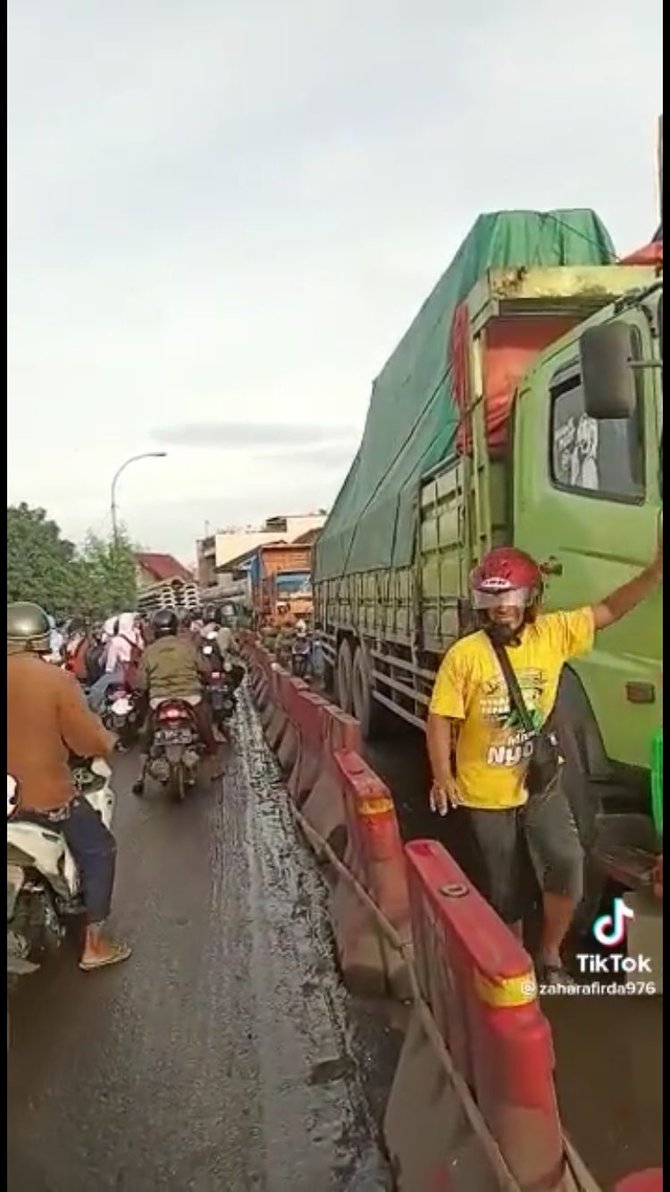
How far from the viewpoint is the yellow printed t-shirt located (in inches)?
160

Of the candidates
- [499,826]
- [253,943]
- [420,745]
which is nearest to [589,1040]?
[499,826]

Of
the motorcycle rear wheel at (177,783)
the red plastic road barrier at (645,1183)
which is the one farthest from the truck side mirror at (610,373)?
the motorcycle rear wheel at (177,783)

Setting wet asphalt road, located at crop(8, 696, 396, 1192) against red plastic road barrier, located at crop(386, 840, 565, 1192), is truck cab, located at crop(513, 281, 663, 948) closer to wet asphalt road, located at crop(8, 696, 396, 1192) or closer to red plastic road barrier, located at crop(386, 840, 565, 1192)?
red plastic road barrier, located at crop(386, 840, 565, 1192)

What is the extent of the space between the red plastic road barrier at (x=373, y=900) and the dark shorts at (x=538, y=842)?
1.86 ft

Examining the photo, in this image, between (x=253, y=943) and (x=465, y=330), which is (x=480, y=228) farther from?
(x=253, y=943)

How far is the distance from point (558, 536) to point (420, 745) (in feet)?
17.1

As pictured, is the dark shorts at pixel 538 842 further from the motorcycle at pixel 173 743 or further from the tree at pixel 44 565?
the tree at pixel 44 565

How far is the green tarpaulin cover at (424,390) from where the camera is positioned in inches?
276

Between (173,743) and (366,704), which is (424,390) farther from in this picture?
(366,704)

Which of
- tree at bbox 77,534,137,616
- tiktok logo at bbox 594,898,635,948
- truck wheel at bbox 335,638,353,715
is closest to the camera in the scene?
tiktok logo at bbox 594,898,635,948

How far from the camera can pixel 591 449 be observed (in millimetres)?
4922

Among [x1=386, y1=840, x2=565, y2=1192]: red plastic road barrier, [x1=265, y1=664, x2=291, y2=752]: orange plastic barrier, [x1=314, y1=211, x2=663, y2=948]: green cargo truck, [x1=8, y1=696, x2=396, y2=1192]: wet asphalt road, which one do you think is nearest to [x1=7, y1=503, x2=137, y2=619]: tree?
[x1=265, y1=664, x2=291, y2=752]: orange plastic barrier

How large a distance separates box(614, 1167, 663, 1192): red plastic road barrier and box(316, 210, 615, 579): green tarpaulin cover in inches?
187

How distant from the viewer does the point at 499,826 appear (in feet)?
13.7
